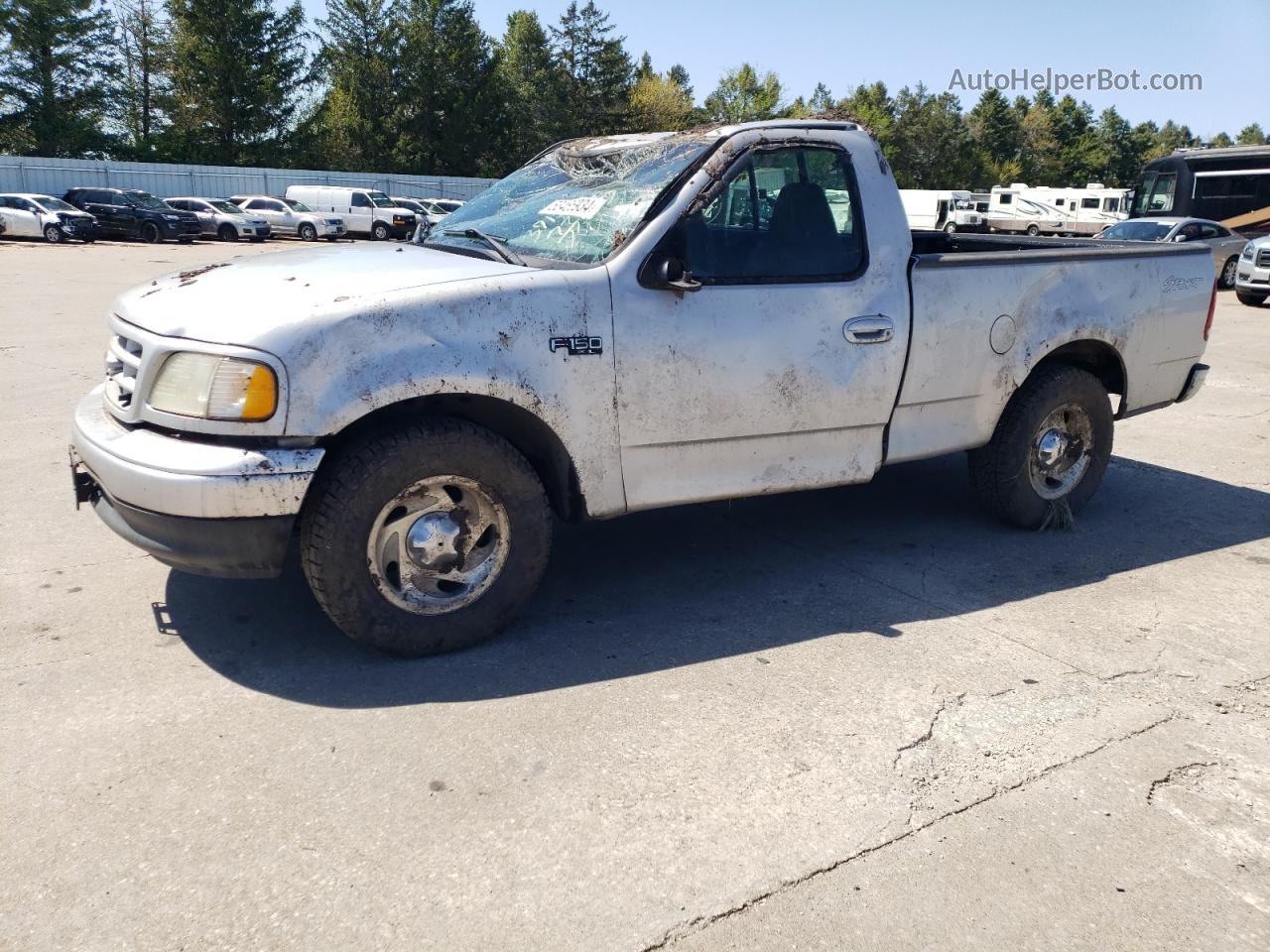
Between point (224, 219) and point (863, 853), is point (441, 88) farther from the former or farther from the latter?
point (863, 853)

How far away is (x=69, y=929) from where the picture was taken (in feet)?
7.78

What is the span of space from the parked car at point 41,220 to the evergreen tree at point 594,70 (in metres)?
43.4

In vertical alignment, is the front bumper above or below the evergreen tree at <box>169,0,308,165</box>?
below

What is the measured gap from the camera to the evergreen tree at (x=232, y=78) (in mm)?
54469

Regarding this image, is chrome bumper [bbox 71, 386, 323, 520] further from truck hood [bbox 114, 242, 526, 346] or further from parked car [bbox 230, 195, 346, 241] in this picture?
parked car [bbox 230, 195, 346, 241]

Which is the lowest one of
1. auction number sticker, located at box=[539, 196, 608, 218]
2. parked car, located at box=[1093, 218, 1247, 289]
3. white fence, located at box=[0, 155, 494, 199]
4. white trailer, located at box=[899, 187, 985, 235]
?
auction number sticker, located at box=[539, 196, 608, 218]

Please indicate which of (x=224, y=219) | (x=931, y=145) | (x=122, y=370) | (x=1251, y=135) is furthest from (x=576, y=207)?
(x=1251, y=135)

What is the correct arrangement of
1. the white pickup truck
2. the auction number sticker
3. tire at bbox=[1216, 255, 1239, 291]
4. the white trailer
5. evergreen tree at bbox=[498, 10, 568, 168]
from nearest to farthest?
the white pickup truck, the auction number sticker, tire at bbox=[1216, 255, 1239, 291], the white trailer, evergreen tree at bbox=[498, 10, 568, 168]

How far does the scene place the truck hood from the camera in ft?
11.3

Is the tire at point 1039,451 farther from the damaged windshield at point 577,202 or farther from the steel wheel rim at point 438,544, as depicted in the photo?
the steel wheel rim at point 438,544

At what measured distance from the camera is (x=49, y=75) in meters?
51.3

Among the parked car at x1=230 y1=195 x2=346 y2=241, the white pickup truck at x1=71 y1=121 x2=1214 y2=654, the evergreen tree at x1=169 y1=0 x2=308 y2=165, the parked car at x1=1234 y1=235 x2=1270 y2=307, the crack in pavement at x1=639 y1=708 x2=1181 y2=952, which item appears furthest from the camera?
the evergreen tree at x1=169 y1=0 x2=308 y2=165

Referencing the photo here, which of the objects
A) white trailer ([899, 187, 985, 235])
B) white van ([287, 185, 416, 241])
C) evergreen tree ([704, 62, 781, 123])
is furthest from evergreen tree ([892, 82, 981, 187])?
white van ([287, 185, 416, 241])

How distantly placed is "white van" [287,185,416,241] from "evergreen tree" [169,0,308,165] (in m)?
20.1
